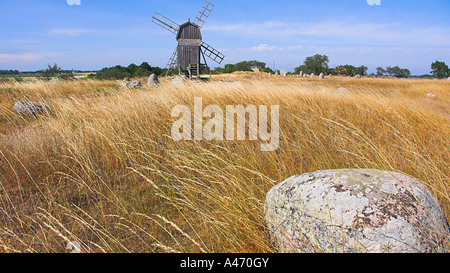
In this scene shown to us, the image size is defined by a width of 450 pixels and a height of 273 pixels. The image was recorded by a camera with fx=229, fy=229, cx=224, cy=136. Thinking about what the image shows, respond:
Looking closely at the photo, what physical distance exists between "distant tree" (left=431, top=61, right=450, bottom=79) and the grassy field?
71034mm

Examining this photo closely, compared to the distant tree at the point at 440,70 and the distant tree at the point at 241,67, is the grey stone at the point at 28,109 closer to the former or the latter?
the distant tree at the point at 241,67

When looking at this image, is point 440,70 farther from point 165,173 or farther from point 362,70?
point 165,173

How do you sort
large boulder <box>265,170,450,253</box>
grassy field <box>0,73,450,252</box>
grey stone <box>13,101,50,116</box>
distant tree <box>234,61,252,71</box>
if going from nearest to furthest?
large boulder <box>265,170,450,253</box>
grassy field <box>0,73,450,252</box>
grey stone <box>13,101,50,116</box>
distant tree <box>234,61,252,71</box>

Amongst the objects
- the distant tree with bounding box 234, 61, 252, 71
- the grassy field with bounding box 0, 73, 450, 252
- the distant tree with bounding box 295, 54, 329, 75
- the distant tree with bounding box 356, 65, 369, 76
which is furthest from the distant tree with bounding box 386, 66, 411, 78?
the grassy field with bounding box 0, 73, 450, 252

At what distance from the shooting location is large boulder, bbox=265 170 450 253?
4.88ft

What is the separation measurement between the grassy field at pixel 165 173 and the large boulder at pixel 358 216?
0.36m

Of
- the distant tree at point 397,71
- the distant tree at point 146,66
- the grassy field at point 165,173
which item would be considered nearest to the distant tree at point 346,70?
the distant tree at point 397,71

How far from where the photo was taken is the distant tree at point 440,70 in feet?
181

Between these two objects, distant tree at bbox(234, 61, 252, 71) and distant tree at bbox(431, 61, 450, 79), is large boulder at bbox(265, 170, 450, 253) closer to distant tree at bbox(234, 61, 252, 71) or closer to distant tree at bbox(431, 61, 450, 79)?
distant tree at bbox(234, 61, 252, 71)

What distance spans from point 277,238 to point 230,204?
57 centimetres

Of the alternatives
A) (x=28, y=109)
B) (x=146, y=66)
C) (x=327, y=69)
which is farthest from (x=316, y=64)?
(x=28, y=109)
